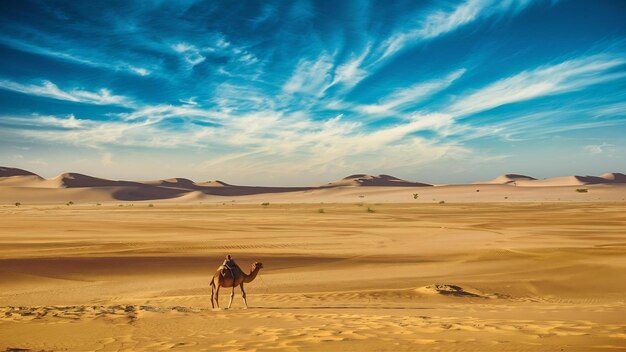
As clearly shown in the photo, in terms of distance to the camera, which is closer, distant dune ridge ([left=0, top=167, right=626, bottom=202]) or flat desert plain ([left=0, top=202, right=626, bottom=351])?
flat desert plain ([left=0, top=202, right=626, bottom=351])

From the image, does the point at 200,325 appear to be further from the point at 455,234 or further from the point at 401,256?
the point at 455,234

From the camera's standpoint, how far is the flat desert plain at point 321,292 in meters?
7.47

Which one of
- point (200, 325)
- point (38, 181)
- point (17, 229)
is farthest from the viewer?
point (38, 181)

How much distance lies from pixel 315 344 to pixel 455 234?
2562 centimetres

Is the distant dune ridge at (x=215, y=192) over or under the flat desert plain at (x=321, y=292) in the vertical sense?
over

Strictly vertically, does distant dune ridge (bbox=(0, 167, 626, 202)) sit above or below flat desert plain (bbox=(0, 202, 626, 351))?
above

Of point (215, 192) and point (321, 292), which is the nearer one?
point (321, 292)

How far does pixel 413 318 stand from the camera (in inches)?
367

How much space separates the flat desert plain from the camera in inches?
294

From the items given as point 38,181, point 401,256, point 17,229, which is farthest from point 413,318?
point 38,181

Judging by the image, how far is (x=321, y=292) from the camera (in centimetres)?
1378

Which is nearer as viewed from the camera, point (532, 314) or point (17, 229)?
point (532, 314)

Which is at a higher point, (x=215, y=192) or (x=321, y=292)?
(x=215, y=192)

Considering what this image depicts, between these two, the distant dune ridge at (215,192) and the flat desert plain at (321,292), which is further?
the distant dune ridge at (215,192)
